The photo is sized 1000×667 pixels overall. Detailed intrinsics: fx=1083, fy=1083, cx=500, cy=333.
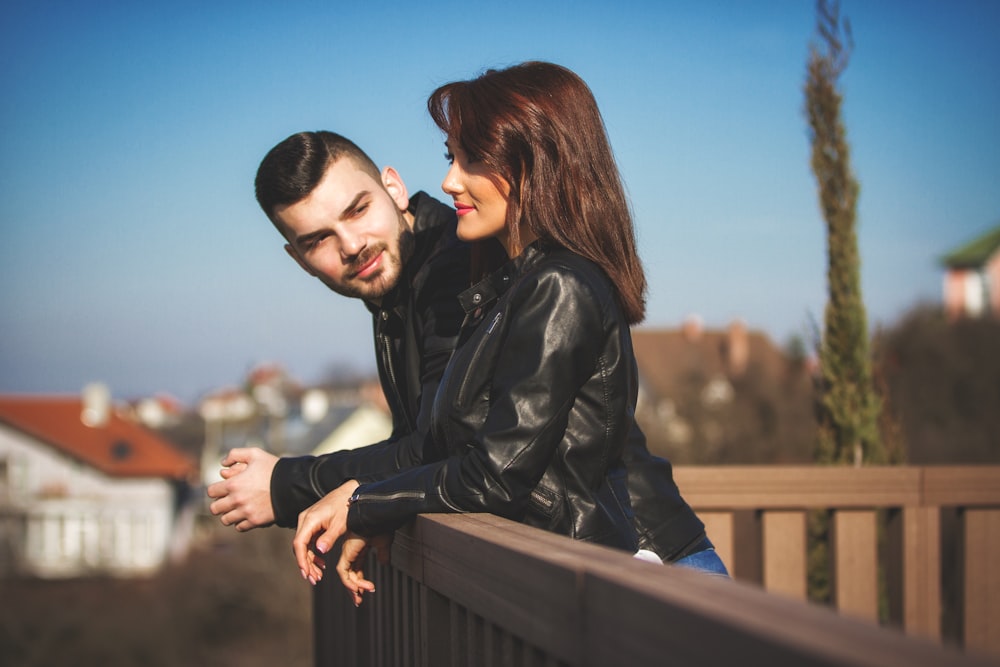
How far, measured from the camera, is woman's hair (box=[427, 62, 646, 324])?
6.99ft

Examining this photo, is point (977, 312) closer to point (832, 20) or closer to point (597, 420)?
point (832, 20)

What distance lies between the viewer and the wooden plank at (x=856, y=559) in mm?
3795

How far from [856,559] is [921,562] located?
219 mm

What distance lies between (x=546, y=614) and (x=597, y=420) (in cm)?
68

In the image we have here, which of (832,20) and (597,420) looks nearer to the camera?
(597,420)

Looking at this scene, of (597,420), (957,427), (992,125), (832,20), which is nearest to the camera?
(597,420)

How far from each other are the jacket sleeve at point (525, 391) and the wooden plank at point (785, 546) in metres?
2.03

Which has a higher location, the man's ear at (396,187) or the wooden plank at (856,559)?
the man's ear at (396,187)

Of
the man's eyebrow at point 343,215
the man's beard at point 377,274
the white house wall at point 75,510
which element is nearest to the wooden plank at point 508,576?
the man's beard at point 377,274

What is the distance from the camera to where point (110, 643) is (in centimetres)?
2961

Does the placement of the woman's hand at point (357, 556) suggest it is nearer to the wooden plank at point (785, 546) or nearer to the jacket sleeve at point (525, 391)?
the jacket sleeve at point (525, 391)

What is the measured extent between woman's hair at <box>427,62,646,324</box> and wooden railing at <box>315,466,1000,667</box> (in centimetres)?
58

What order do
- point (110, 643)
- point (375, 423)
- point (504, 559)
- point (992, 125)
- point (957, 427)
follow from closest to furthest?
1. point (504, 559)
2. point (957, 427)
3. point (992, 125)
4. point (110, 643)
5. point (375, 423)

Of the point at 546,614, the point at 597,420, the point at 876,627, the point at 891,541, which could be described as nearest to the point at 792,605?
the point at 876,627
